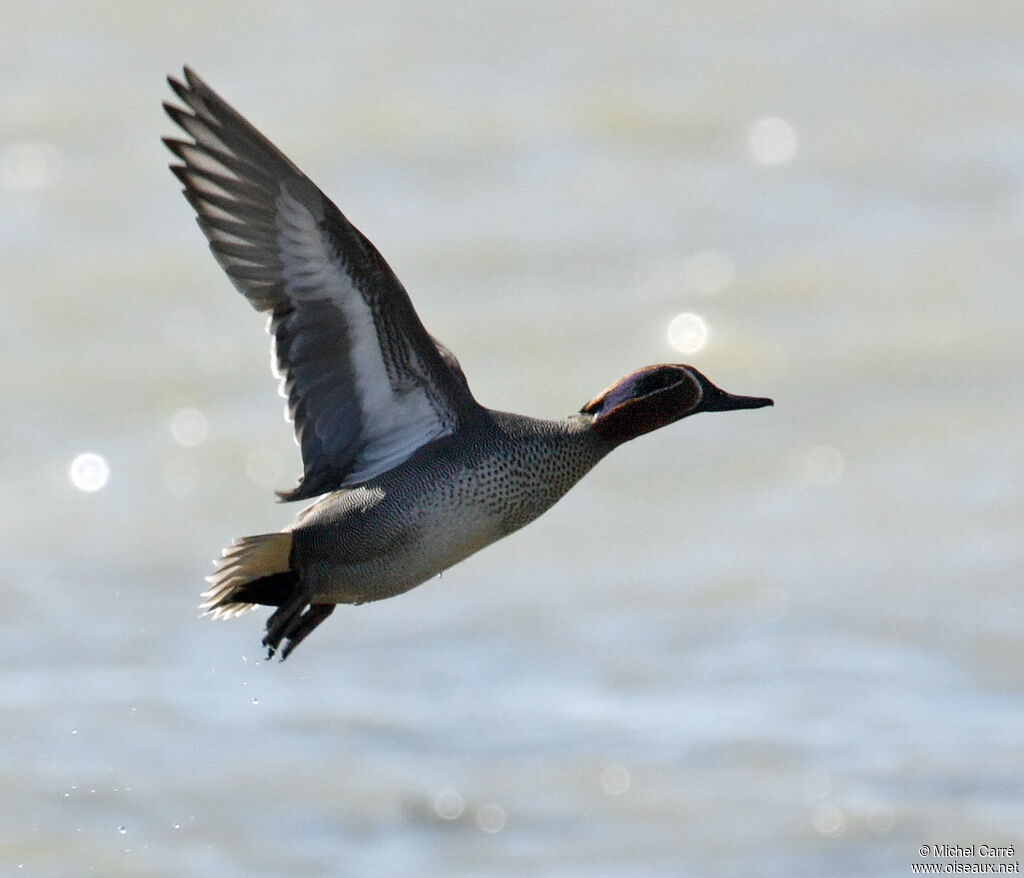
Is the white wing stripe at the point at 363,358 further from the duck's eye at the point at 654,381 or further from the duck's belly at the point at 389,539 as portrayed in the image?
the duck's eye at the point at 654,381

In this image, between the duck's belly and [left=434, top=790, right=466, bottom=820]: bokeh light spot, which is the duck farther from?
[left=434, top=790, right=466, bottom=820]: bokeh light spot

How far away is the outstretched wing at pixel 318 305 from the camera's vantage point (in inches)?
227

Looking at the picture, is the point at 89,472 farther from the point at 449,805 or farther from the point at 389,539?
the point at 389,539

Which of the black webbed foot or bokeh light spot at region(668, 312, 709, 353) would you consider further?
bokeh light spot at region(668, 312, 709, 353)

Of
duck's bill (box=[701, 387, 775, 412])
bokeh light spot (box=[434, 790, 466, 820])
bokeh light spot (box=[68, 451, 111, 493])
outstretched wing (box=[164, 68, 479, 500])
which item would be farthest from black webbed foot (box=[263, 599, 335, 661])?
bokeh light spot (box=[68, 451, 111, 493])

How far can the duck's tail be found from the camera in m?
6.00

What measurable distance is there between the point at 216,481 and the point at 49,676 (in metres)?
1.90

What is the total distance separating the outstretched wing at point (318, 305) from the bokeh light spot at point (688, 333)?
22.6 feet

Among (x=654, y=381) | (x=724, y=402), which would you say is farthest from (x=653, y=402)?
(x=724, y=402)

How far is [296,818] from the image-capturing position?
367 inches

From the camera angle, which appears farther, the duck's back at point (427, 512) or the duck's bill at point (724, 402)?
the duck's bill at point (724, 402)

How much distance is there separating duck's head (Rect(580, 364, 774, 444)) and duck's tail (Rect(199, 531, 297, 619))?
2.86 feet

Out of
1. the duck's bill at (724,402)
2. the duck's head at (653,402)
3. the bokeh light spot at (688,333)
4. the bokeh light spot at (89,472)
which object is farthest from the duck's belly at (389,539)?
the bokeh light spot at (688,333)

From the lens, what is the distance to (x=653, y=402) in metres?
6.17
